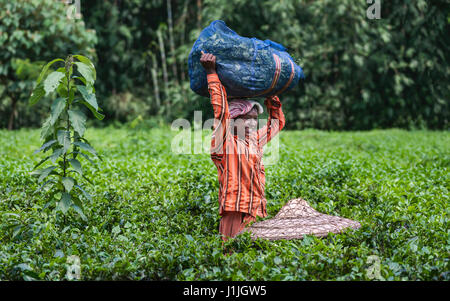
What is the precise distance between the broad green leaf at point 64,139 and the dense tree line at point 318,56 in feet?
26.6

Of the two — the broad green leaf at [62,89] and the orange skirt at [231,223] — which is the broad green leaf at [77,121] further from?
the orange skirt at [231,223]

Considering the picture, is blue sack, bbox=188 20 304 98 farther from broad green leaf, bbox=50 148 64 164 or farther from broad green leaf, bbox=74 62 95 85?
broad green leaf, bbox=50 148 64 164

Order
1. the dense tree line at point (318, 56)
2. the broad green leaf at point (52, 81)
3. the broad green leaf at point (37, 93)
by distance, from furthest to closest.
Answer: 1. the dense tree line at point (318, 56)
2. the broad green leaf at point (37, 93)
3. the broad green leaf at point (52, 81)

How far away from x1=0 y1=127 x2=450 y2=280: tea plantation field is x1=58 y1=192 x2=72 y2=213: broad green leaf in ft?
0.50

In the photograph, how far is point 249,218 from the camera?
11.3 ft

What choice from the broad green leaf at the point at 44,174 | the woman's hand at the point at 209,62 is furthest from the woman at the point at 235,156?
the broad green leaf at the point at 44,174

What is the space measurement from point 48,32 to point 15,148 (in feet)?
12.0

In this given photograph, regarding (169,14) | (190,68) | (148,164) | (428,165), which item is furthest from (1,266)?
(169,14)

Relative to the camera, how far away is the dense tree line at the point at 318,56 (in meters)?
11.9

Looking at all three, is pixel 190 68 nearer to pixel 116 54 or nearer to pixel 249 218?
pixel 249 218

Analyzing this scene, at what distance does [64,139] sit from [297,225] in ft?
5.83

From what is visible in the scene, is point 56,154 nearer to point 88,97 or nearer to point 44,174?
point 44,174

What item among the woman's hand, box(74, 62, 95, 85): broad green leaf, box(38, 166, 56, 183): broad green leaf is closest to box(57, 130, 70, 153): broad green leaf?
box(38, 166, 56, 183): broad green leaf

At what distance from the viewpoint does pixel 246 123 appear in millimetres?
3480
